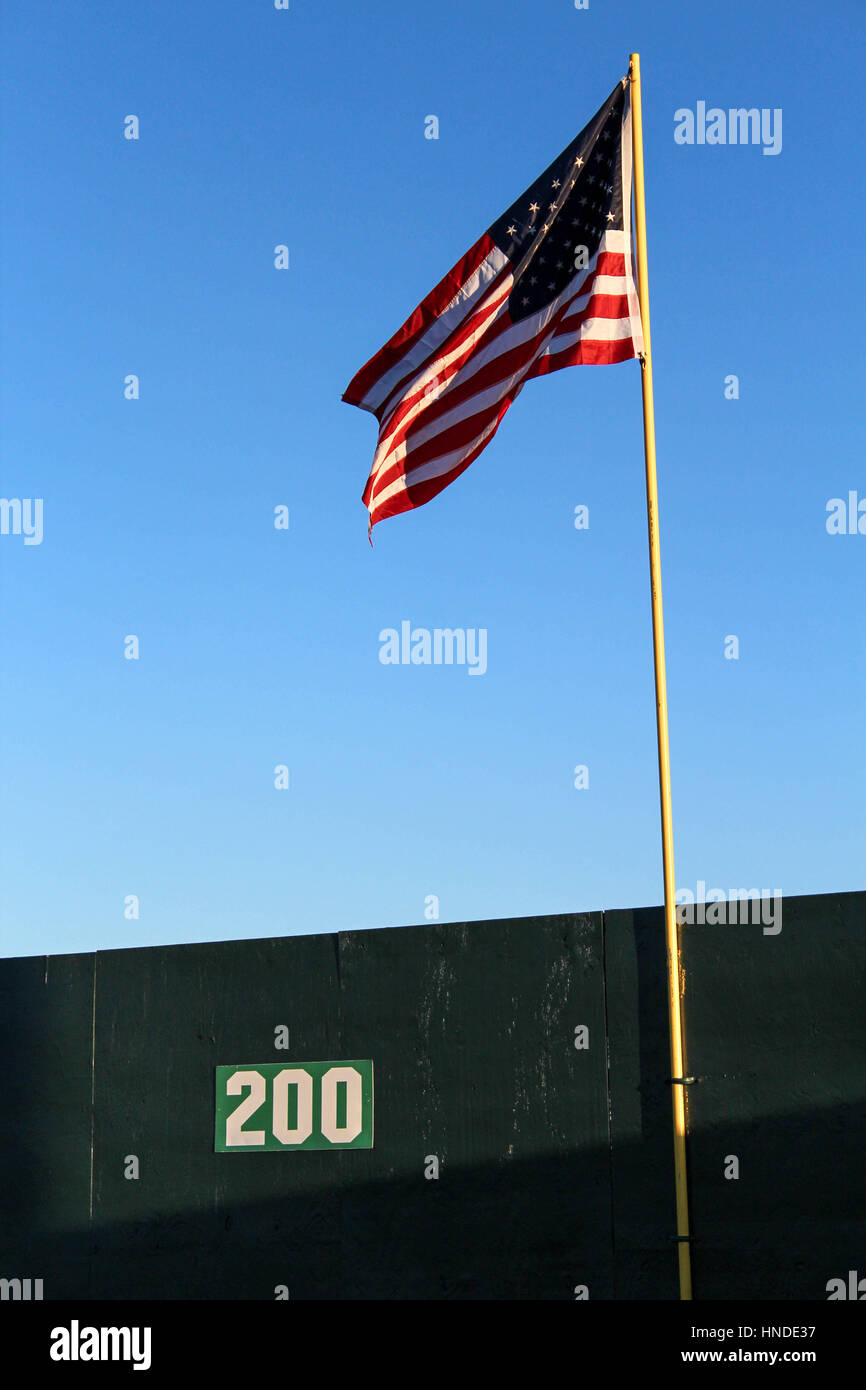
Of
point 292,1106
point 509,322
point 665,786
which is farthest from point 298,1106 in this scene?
point 509,322

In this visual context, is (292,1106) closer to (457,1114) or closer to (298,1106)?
(298,1106)

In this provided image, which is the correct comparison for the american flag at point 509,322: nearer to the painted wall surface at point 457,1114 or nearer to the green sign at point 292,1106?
the painted wall surface at point 457,1114

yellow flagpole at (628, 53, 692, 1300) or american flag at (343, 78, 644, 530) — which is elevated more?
american flag at (343, 78, 644, 530)

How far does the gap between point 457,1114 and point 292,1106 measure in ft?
4.32

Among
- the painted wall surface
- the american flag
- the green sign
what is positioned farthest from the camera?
the american flag

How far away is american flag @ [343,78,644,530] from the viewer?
38.5 feet

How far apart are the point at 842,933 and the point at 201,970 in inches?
189

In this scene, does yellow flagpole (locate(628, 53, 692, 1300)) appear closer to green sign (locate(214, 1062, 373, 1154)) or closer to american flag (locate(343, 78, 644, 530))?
american flag (locate(343, 78, 644, 530))

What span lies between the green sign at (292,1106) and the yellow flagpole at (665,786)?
232cm

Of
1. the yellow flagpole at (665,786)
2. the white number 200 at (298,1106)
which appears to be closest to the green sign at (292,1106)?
the white number 200 at (298,1106)

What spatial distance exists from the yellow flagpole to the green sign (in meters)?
2.32

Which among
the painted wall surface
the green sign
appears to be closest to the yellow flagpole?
the painted wall surface
